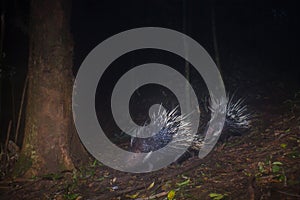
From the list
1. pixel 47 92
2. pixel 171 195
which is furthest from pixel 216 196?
pixel 47 92

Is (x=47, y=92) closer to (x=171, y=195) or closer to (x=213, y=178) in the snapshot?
(x=171, y=195)

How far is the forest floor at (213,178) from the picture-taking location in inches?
161

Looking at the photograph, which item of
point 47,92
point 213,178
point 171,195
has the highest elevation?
point 47,92

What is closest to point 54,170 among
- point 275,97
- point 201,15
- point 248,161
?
point 248,161

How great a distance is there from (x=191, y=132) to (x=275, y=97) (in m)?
4.68

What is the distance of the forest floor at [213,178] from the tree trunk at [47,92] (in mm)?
321

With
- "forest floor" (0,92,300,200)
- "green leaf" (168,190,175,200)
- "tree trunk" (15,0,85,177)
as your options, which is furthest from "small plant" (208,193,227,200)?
"tree trunk" (15,0,85,177)

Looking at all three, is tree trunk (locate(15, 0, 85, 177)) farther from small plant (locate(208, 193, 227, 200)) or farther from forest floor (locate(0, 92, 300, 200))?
small plant (locate(208, 193, 227, 200))

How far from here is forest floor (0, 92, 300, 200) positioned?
4.09 m

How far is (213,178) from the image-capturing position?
481cm

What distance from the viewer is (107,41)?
47.6ft

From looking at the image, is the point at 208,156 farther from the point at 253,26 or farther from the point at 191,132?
the point at 253,26

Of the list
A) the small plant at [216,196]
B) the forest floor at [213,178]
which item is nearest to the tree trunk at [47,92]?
the forest floor at [213,178]

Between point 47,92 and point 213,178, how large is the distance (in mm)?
3398
